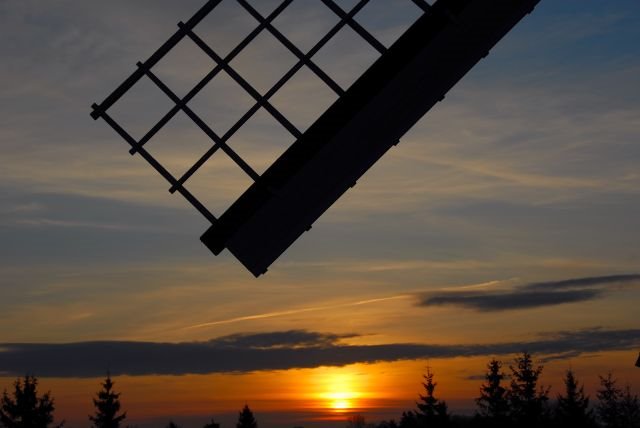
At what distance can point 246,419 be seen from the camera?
93875 mm

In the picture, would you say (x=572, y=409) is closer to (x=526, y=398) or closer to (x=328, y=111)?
(x=526, y=398)

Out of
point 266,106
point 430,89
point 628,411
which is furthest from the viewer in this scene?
point 628,411

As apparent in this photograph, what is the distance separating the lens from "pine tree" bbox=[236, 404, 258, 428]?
93500mm

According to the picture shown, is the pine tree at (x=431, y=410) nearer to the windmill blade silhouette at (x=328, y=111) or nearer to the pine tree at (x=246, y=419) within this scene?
the pine tree at (x=246, y=419)

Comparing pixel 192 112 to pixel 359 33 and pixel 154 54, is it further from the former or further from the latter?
pixel 359 33

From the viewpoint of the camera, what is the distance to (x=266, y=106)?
10.2 metres

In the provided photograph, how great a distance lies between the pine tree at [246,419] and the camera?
307ft

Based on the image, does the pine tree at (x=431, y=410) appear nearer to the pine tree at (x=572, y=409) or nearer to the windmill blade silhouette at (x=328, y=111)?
the pine tree at (x=572, y=409)

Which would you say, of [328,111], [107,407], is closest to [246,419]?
[107,407]

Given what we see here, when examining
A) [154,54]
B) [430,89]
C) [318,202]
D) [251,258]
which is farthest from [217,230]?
[430,89]

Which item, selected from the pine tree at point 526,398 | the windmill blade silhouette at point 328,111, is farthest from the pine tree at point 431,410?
the windmill blade silhouette at point 328,111

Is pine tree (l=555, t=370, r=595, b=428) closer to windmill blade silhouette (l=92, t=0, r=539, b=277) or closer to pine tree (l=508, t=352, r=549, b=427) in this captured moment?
pine tree (l=508, t=352, r=549, b=427)

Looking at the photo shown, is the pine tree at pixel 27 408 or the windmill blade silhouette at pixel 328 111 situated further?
the pine tree at pixel 27 408

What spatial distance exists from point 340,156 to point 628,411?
81755 millimetres
